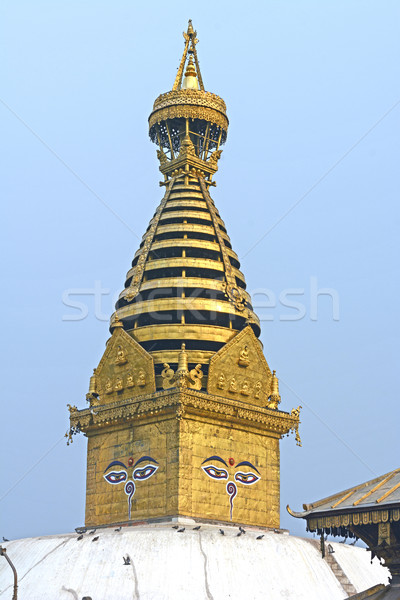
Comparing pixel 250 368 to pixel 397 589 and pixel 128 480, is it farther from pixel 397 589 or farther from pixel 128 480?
pixel 397 589

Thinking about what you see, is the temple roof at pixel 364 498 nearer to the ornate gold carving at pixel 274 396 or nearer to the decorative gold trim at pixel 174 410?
the decorative gold trim at pixel 174 410

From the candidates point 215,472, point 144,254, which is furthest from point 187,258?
point 215,472

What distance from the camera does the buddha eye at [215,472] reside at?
44812 mm

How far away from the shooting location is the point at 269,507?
155 feet

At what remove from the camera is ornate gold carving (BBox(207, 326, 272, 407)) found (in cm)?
4703

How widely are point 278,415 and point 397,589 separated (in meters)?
23.1

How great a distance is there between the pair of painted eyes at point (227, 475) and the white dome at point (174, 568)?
3.91 m

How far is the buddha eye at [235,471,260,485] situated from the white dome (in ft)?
16.0

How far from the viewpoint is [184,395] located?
4431 centimetres

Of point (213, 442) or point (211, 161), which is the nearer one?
point (213, 442)

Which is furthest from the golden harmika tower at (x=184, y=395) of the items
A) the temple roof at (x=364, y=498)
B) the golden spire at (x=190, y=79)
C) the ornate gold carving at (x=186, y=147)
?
the temple roof at (x=364, y=498)

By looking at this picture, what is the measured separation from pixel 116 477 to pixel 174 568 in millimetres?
9821

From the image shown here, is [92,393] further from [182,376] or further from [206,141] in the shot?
[206,141]

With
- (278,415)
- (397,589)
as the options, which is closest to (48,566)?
(278,415)
